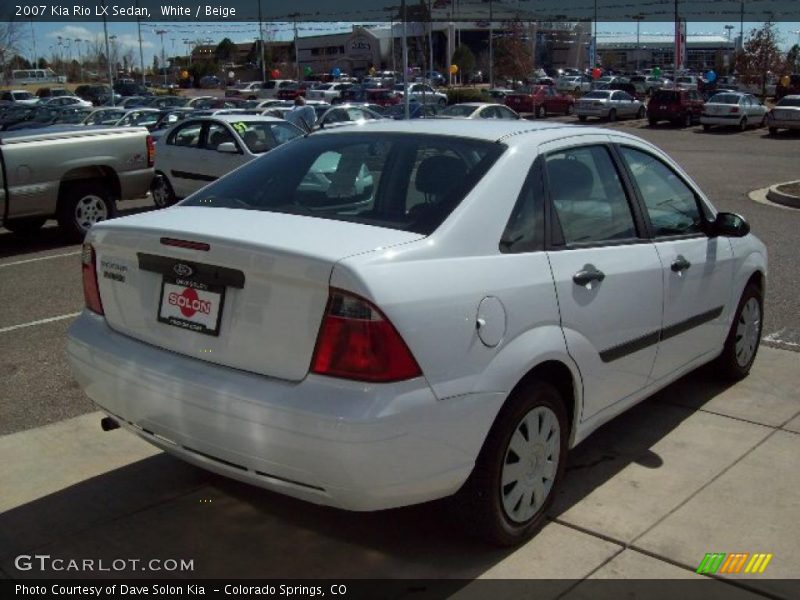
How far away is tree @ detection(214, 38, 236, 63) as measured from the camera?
12319cm

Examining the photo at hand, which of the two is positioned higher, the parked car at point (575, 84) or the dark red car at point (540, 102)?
the parked car at point (575, 84)

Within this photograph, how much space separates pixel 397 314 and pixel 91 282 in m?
1.59

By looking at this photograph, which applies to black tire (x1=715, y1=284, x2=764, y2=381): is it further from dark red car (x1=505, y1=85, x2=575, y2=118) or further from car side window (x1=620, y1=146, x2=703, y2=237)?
dark red car (x1=505, y1=85, x2=575, y2=118)

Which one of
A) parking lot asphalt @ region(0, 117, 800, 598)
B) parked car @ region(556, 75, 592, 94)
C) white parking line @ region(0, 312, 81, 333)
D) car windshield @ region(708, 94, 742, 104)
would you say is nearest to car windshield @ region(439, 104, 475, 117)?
car windshield @ region(708, 94, 742, 104)

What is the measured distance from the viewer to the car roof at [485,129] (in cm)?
384

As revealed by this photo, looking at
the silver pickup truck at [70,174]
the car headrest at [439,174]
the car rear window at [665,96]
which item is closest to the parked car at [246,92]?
the car rear window at [665,96]

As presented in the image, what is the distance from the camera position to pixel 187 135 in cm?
1409

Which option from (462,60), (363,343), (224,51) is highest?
(224,51)

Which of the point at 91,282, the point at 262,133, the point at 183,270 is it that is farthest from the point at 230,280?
the point at 262,133

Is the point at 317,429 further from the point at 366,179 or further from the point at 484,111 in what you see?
the point at 484,111

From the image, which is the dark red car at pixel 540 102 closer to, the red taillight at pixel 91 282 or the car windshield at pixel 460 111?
the car windshield at pixel 460 111

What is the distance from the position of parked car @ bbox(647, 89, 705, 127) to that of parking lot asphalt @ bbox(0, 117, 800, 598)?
35839 mm

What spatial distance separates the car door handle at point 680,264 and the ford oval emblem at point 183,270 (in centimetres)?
237

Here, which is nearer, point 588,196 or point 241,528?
point 241,528
